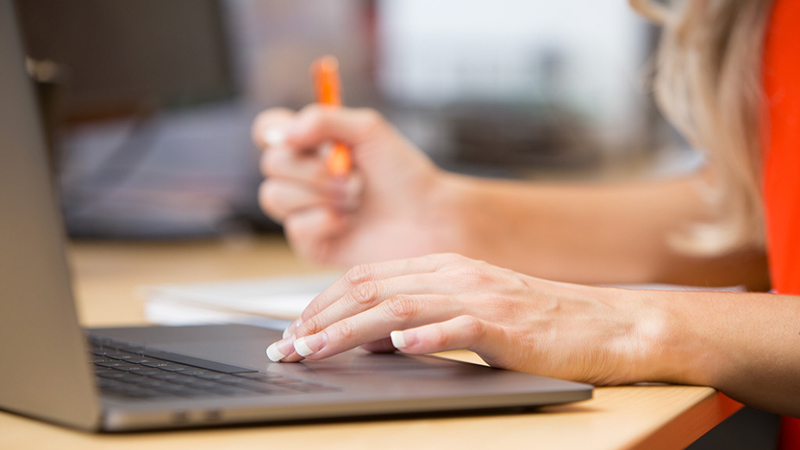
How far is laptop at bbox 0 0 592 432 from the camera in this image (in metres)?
0.28

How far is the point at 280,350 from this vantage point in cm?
37

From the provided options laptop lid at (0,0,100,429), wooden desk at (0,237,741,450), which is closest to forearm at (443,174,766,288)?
wooden desk at (0,237,741,450)

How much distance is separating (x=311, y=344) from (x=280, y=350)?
0.02 metres

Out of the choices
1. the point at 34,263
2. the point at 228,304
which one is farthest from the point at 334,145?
the point at 34,263

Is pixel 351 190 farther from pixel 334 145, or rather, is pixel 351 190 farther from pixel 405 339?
pixel 405 339

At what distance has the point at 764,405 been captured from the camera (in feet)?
1.34

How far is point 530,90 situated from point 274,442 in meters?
2.11

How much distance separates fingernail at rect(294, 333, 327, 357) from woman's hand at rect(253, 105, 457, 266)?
431mm

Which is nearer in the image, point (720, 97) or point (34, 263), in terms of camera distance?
point (34, 263)

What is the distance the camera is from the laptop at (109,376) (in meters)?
0.28

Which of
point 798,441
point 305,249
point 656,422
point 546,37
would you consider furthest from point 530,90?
point 656,422

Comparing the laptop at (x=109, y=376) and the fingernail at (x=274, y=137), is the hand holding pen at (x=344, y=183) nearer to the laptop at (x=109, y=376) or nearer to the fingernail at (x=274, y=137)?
the fingernail at (x=274, y=137)

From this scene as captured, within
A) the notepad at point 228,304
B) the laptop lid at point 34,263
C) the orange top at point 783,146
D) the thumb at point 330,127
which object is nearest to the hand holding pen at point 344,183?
the thumb at point 330,127

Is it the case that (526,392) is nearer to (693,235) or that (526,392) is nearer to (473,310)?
(473,310)
